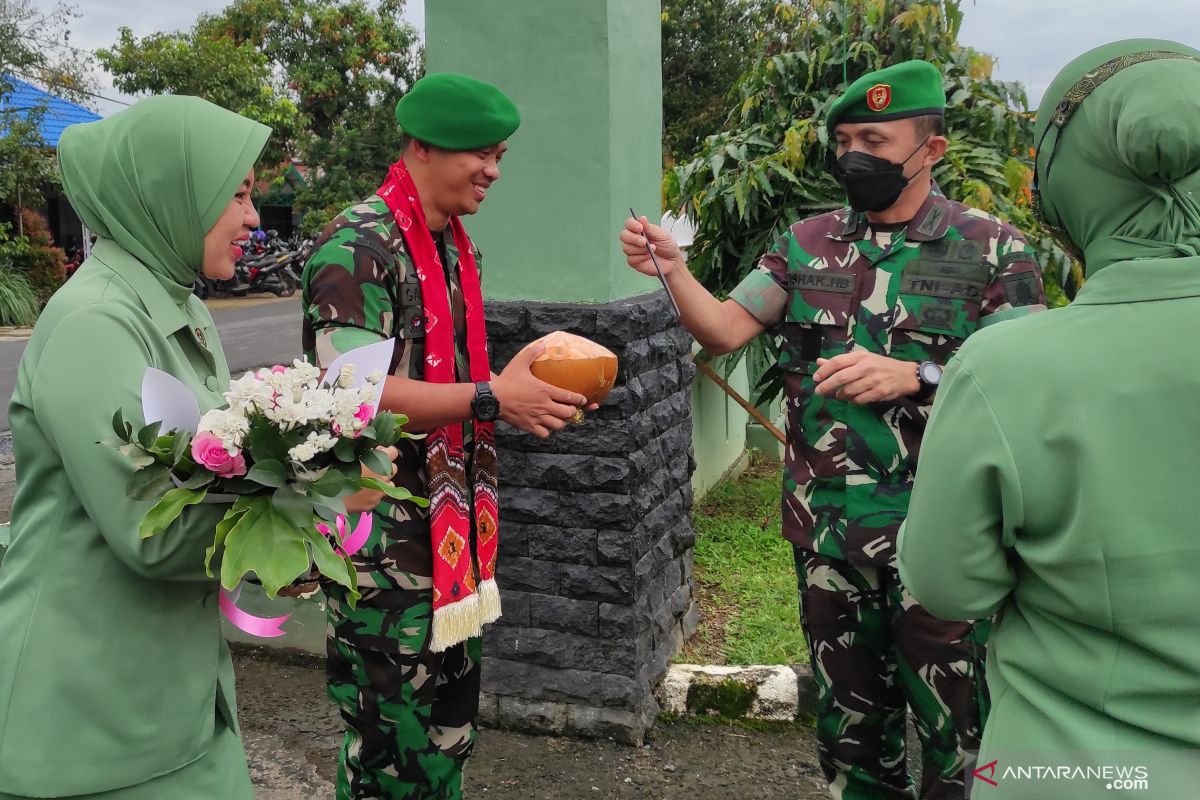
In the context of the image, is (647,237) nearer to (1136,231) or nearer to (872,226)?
(872,226)

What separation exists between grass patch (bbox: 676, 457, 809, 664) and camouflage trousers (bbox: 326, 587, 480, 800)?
5.68 ft

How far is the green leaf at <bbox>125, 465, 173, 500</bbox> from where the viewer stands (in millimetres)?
1480

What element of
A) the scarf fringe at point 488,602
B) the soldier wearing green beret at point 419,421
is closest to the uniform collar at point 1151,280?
the soldier wearing green beret at point 419,421

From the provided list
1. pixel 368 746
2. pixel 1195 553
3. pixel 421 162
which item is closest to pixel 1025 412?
pixel 1195 553

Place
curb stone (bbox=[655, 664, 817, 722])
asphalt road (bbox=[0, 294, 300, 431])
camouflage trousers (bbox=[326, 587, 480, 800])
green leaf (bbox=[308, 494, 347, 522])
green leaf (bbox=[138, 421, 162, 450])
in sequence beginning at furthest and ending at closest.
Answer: asphalt road (bbox=[0, 294, 300, 431])
curb stone (bbox=[655, 664, 817, 722])
camouflage trousers (bbox=[326, 587, 480, 800])
green leaf (bbox=[308, 494, 347, 522])
green leaf (bbox=[138, 421, 162, 450])

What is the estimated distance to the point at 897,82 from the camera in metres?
2.44

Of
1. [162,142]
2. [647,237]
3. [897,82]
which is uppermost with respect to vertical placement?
[897,82]

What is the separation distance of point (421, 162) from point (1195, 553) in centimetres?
181

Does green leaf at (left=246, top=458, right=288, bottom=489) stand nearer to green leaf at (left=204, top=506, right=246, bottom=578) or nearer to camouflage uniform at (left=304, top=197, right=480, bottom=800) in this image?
green leaf at (left=204, top=506, right=246, bottom=578)

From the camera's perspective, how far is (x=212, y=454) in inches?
59.4

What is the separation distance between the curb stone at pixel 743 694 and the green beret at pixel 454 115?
7.58 ft

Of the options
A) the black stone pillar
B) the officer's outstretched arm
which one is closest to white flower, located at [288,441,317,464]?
the officer's outstretched arm

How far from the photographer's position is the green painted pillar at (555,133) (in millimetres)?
3426

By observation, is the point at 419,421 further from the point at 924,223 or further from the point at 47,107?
the point at 47,107
